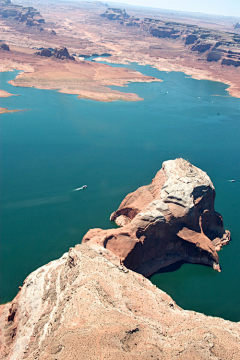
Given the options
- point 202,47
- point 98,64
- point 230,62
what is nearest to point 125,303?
point 98,64

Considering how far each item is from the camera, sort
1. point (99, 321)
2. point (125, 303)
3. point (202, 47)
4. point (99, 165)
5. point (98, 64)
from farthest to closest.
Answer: point (202, 47)
point (98, 64)
point (99, 165)
point (125, 303)
point (99, 321)

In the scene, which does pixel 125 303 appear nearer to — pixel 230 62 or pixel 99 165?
pixel 99 165

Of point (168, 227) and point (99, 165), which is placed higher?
point (168, 227)

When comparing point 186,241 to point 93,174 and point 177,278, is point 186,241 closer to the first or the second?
point 177,278

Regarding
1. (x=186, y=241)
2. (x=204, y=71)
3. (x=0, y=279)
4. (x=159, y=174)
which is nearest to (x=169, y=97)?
(x=204, y=71)

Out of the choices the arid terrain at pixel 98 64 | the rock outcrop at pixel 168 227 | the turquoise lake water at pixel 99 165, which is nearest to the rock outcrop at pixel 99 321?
the rock outcrop at pixel 168 227

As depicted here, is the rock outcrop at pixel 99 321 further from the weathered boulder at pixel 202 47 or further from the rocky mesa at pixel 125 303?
the weathered boulder at pixel 202 47

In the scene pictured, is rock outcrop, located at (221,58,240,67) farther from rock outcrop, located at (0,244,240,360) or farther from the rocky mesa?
rock outcrop, located at (0,244,240,360)
